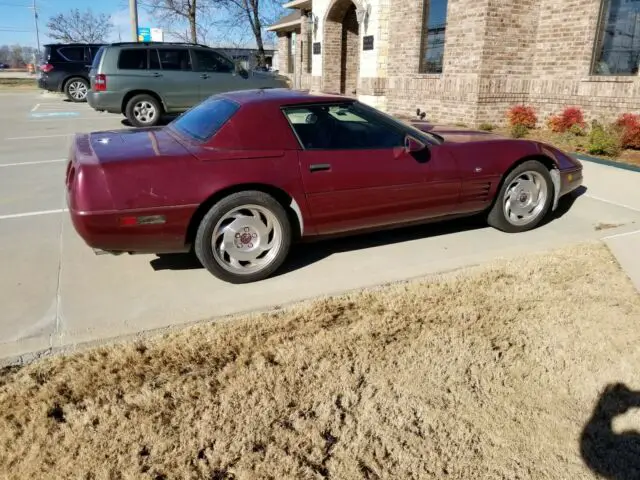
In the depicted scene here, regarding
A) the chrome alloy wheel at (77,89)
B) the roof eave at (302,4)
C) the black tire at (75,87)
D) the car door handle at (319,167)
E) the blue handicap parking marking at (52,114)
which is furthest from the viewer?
the roof eave at (302,4)

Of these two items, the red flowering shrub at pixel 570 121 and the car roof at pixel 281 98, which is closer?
the car roof at pixel 281 98

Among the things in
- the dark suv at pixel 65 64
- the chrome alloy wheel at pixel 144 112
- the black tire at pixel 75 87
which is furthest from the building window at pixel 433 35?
the black tire at pixel 75 87

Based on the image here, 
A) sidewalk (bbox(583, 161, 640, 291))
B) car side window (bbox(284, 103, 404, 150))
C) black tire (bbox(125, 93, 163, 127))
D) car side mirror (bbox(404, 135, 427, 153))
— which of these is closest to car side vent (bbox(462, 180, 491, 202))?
car side mirror (bbox(404, 135, 427, 153))

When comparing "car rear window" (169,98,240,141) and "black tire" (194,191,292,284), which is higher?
"car rear window" (169,98,240,141)

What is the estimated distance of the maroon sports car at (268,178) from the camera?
361 centimetres

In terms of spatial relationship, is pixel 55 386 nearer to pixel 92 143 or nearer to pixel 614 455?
pixel 92 143

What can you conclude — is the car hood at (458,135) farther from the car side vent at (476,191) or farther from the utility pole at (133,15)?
the utility pole at (133,15)

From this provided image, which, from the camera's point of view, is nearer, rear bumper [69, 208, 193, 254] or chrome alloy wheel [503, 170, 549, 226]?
rear bumper [69, 208, 193, 254]

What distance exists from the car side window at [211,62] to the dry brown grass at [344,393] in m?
10.4

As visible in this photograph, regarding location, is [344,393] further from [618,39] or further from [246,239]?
[618,39]

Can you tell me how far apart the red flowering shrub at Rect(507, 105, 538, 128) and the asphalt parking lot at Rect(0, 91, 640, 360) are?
198 inches

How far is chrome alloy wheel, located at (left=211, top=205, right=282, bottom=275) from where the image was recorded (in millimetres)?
3859

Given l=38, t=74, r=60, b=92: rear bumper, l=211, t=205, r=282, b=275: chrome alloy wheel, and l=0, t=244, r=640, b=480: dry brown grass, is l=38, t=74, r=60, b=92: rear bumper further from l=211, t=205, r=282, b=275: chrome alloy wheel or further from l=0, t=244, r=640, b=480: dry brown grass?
l=0, t=244, r=640, b=480: dry brown grass

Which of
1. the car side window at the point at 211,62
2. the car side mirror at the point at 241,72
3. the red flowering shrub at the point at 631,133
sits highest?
the car side window at the point at 211,62
